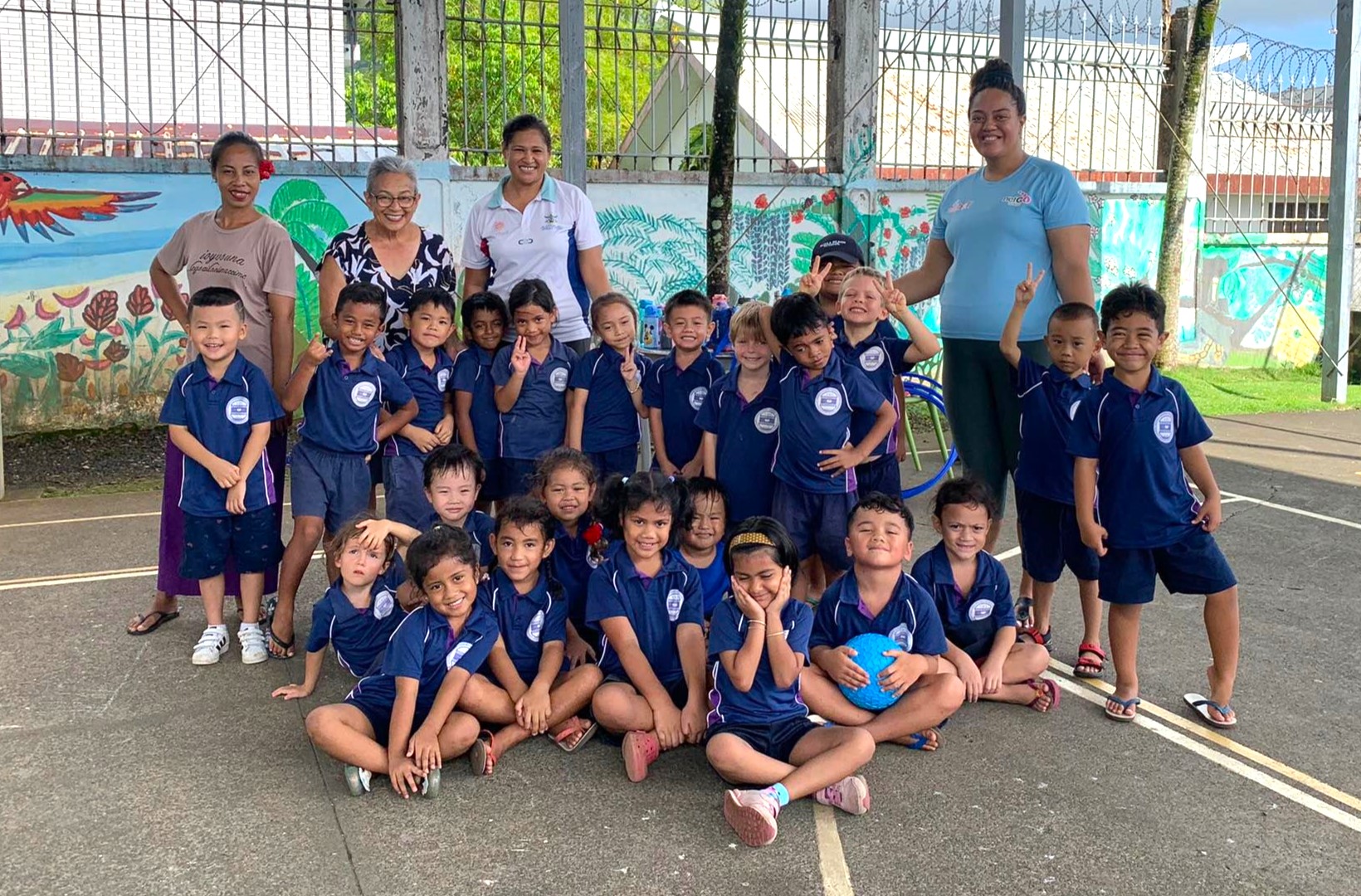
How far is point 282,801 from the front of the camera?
3297 mm

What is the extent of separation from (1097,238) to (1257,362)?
2.62 m

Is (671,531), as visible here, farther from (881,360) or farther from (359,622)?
(881,360)

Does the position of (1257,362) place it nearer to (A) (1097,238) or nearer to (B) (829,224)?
(A) (1097,238)

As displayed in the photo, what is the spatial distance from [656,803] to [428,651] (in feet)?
2.58

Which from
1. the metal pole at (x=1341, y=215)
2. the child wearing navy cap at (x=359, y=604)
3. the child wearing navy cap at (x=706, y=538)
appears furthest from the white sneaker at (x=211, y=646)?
the metal pole at (x=1341, y=215)

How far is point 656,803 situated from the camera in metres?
3.33

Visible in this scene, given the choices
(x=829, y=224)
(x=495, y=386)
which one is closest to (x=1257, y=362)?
(x=829, y=224)

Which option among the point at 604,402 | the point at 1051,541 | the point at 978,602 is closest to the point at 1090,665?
the point at 1051,541

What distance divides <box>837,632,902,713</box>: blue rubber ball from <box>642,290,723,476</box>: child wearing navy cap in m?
1.36

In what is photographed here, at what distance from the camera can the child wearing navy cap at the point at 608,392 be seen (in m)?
4.83

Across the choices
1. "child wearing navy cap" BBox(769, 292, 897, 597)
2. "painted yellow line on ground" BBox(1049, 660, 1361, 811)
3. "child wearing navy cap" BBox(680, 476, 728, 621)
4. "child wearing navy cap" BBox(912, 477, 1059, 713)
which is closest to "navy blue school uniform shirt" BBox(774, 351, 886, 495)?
"child wearing navy cap" BBox(769, 292, 897, 597)

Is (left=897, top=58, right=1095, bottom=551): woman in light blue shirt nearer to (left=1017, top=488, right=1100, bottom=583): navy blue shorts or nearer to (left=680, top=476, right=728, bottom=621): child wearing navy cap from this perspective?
(left=1017, top=488, right=1100, bottom=583): navy blue shorts

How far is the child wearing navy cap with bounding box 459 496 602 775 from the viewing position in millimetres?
3668

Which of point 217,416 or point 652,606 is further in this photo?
point 217,416
